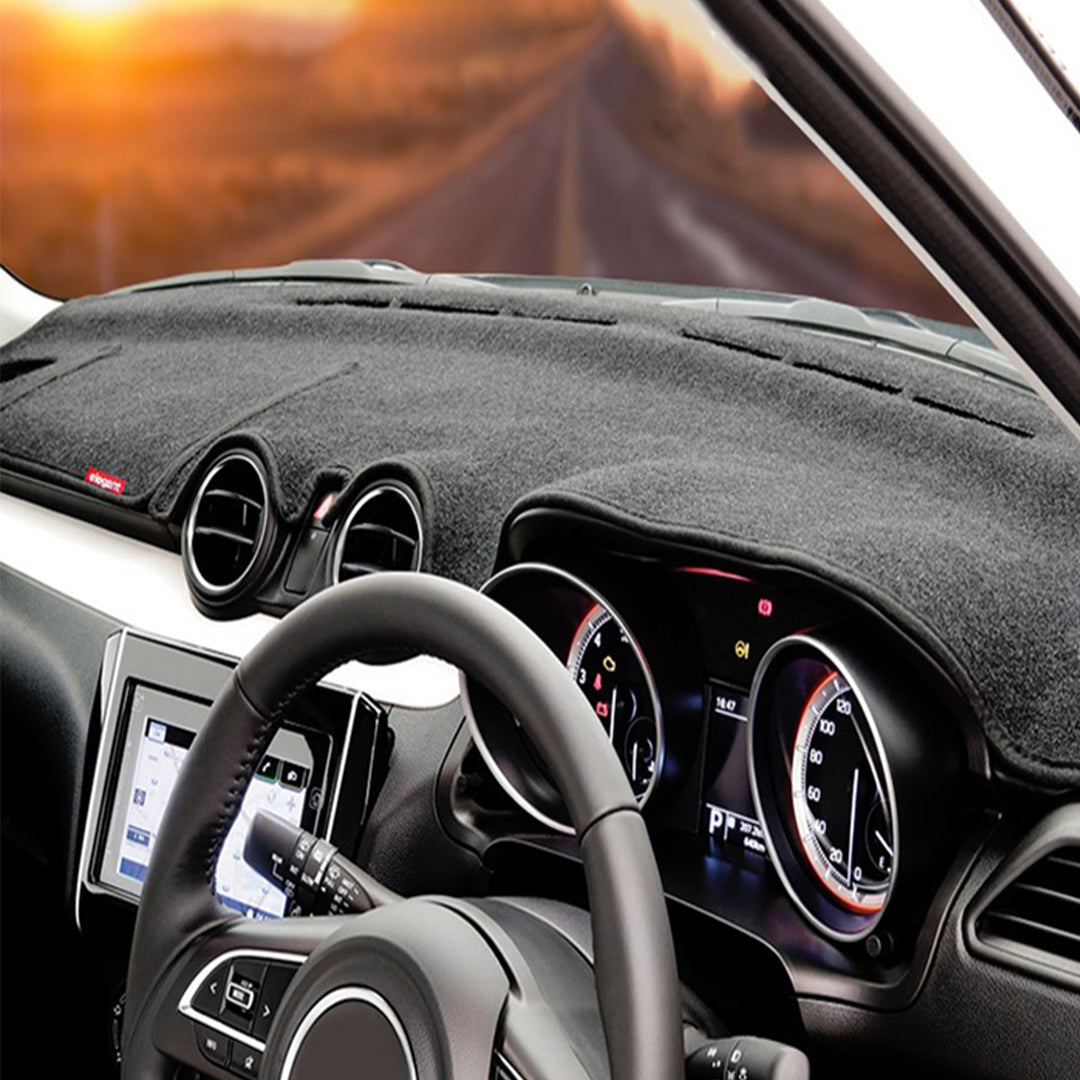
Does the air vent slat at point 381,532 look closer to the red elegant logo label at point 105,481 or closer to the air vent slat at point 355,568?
the air vent slat at point 355,568

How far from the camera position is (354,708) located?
154 centimetres

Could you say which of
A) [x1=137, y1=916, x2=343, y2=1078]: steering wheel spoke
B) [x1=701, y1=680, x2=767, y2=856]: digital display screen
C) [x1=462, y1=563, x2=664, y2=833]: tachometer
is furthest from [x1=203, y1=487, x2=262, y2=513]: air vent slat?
[x1=137, y1=916, x2=343, y2=1078]: steering wheel spoke

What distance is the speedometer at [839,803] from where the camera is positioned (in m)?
1.22

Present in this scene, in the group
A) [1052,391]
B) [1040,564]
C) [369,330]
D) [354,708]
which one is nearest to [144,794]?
[354,708]

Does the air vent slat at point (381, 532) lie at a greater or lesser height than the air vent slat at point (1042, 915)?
greater

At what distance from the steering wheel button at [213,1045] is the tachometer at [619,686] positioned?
411 mm

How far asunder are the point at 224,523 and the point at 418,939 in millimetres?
975

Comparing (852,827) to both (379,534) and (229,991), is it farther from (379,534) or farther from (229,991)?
(379,534)

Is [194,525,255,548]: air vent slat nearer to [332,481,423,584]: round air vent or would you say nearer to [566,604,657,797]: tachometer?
[332,481,423,584]: round air vent

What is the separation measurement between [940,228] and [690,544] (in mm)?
575

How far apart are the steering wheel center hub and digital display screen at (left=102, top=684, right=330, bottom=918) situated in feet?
1.63

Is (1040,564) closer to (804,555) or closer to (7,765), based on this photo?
(804,555)

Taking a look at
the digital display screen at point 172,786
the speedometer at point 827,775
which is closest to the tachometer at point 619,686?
the speedometer at point 827,775

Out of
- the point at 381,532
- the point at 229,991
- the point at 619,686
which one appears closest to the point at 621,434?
the point at 381,532
